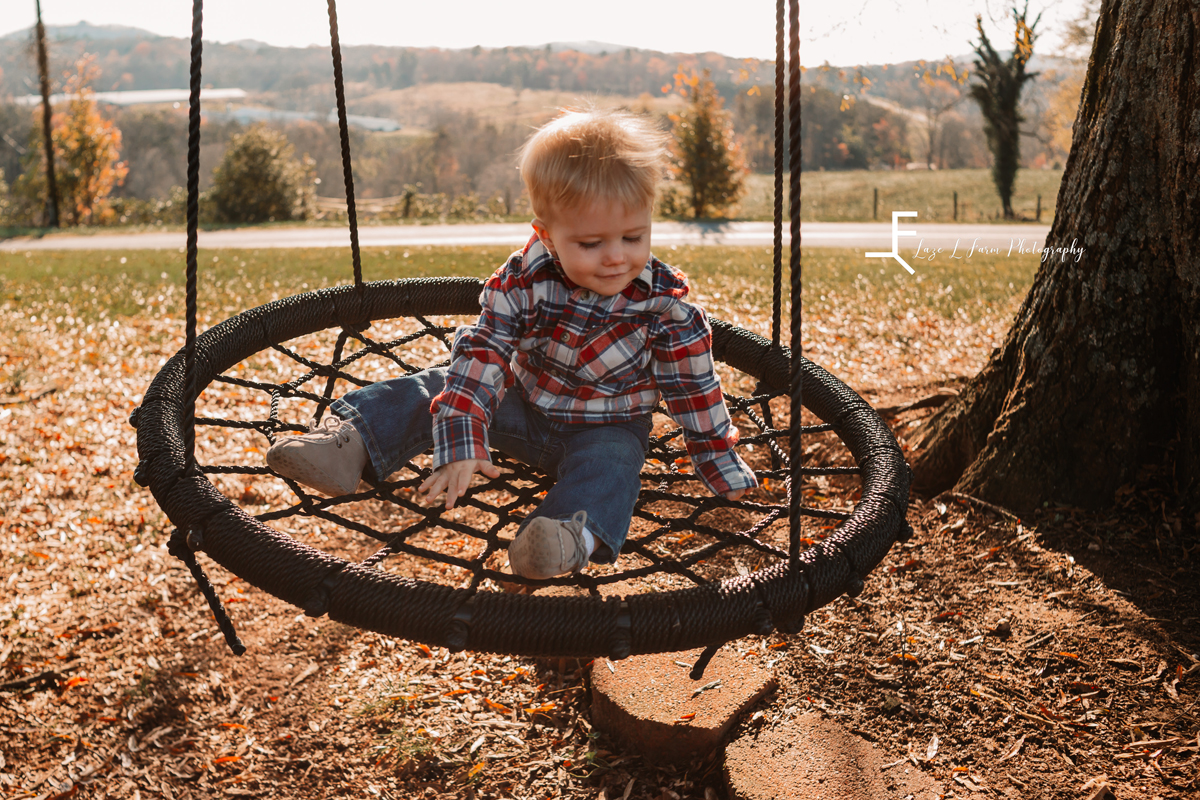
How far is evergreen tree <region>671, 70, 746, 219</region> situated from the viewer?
16938 millimetres

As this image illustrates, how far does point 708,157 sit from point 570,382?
1646cm

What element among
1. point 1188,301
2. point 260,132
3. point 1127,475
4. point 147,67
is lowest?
point 1127,475

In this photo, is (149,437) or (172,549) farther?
(149,437)

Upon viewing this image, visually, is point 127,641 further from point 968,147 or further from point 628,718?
point 968,147

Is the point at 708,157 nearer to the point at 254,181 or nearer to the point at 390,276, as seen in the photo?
the point at 254,181

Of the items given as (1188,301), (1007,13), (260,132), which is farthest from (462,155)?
(1188,301)

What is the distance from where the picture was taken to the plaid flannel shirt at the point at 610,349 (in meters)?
1.79

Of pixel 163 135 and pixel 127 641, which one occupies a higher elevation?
pixel 163 135

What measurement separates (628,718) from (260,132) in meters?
17.6

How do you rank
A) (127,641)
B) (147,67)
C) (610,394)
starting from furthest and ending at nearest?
(147,67) → (127,641) → (610,394)

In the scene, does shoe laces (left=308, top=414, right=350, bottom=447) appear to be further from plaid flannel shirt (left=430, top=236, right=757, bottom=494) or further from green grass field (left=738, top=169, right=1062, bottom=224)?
green grass field (left=738, top=169, right=1062, bottom=224)

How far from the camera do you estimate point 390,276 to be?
820cm

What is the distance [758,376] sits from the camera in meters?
2.51

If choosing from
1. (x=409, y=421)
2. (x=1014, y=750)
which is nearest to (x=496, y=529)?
(x=409, y=421)
